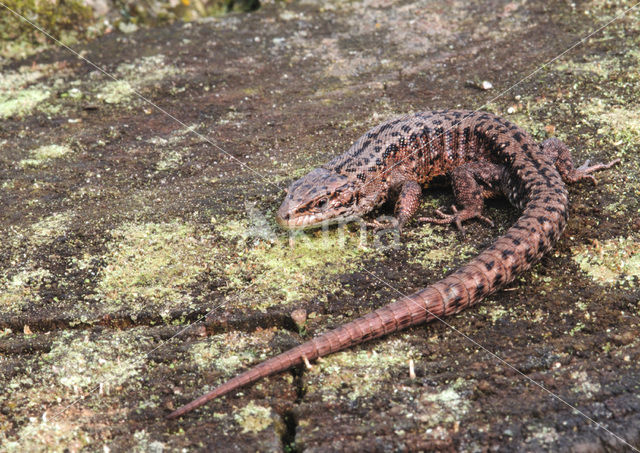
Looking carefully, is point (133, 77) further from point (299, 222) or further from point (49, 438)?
point (49, 438)

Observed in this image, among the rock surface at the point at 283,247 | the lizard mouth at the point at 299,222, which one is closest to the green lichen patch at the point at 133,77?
the rock surface at the point at 283,247

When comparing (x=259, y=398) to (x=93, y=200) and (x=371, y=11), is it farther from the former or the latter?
(x=371, y=11)

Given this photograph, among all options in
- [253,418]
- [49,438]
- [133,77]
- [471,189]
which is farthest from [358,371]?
[133,77]

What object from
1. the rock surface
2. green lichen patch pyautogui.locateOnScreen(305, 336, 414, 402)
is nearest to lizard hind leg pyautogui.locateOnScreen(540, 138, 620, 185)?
the rock surface

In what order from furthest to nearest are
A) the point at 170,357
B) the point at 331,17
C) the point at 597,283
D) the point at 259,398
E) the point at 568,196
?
the point at 331,17 → the point at 568,196 → the point at 597,283 → the point at 170,357 → the point at 259,398

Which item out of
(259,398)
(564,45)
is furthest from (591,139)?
(259,398)

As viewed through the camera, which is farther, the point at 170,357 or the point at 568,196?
the point at 568,196
